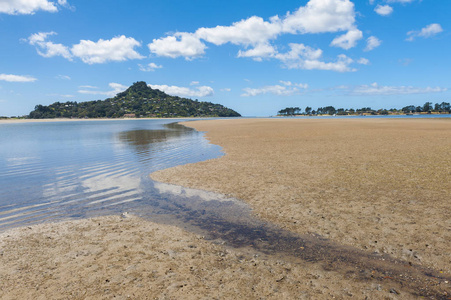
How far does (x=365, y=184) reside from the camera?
1167cm

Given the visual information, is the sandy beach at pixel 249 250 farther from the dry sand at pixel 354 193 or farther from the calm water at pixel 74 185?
the calm water at pixel 74 185

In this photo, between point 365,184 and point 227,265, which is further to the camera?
point 365,184

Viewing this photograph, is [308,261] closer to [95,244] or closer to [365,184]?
[95,244]

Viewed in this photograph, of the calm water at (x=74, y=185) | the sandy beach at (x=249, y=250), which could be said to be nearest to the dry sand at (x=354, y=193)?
the sandy beach at (x=249, y=250)

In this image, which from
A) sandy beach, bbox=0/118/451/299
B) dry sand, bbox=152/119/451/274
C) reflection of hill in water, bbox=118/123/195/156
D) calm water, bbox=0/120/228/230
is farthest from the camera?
reflection of hill in water, bbox=118/123/195/156

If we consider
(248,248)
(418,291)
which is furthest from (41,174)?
(418,291)

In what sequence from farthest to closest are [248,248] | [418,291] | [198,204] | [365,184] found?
[365,184] < [198,204] < [248,248] < [418,291]

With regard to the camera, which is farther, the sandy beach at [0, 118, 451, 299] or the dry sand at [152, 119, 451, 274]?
the dry sand at [152, 119, 451, 274]

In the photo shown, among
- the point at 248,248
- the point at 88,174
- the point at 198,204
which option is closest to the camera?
the point at 248,248

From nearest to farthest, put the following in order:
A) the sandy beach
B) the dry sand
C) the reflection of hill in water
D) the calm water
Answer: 1. the sandy beach
2. the dry sand
3. the calm water
4. the reflection of hill in water

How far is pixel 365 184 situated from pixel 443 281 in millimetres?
7154

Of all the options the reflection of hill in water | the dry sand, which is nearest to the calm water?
the dry sand

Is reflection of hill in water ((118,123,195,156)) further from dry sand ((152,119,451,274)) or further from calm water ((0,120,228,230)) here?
dry sand ((152,119,451,274))

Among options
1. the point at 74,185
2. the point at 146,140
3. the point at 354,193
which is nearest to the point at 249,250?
the point at 354,193
